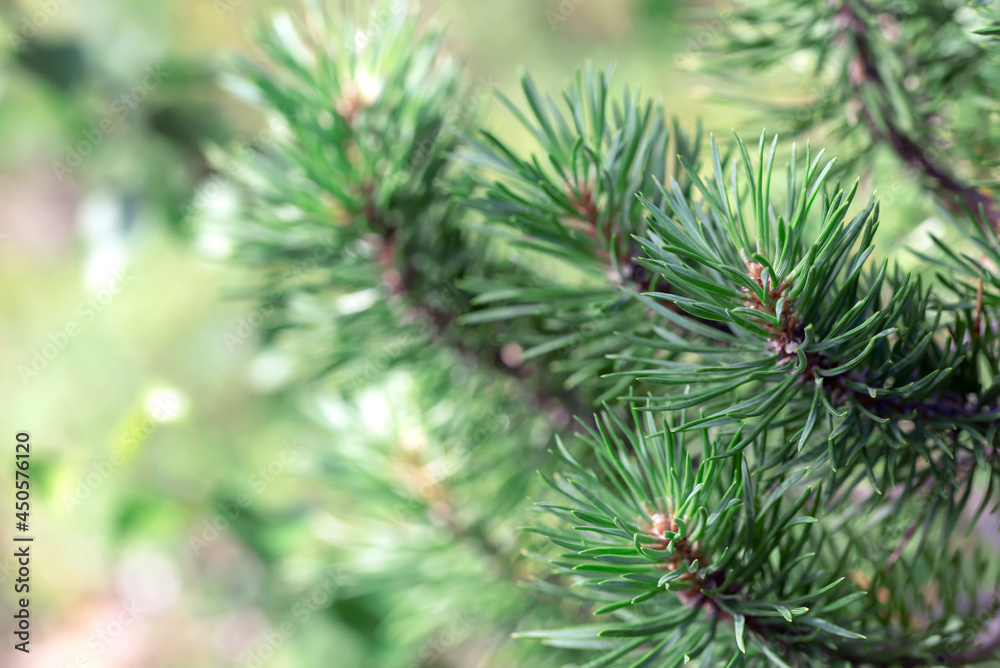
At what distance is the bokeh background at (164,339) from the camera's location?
394mm

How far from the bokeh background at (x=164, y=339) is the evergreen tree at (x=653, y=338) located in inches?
1.4

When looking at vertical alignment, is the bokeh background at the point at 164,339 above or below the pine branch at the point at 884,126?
below

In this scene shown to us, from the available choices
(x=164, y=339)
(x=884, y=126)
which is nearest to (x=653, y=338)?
(x=884, y=126)

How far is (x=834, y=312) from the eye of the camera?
15cm

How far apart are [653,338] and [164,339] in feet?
3.04

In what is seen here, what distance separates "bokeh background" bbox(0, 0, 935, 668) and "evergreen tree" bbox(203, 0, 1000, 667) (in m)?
0.04

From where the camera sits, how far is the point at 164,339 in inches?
38.1

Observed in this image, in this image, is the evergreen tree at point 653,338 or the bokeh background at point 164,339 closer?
the evergreen tree at point 653,338

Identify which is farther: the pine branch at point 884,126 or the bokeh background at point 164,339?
the bokeh background at point 164,339

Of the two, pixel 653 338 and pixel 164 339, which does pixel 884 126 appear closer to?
pixel 653 338

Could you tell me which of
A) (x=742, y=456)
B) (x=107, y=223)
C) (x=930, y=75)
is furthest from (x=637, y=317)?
(x=107, y=223)

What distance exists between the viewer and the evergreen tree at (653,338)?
6.1 inches

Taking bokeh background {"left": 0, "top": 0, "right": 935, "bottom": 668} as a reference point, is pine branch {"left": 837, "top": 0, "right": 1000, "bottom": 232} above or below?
above

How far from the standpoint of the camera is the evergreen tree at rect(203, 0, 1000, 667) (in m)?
0.16
